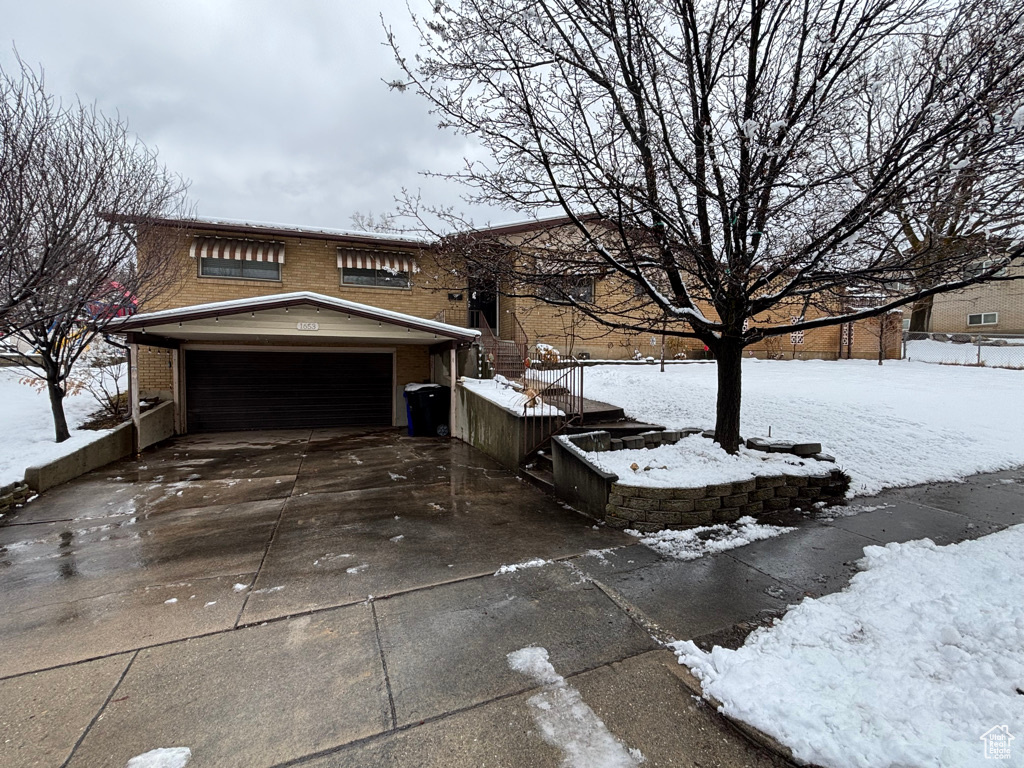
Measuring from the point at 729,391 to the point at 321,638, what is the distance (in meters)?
4.78

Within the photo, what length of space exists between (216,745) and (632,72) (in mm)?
5525

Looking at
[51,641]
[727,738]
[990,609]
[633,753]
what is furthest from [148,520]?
[990,609]

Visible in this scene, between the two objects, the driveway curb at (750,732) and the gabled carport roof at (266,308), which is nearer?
the driveway curb at (750,732)

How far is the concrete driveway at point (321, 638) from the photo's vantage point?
1.91 m

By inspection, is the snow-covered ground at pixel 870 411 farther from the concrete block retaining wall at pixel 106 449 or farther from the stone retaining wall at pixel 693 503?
the concrete block retaining wall at pixel 106 449

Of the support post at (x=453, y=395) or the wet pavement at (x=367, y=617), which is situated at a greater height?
the support post at (x=453, y=395)

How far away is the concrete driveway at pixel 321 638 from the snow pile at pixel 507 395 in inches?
64.9

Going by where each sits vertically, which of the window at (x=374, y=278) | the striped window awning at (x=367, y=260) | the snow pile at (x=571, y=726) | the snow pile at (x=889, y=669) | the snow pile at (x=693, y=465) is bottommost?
the snow pile at (x=571, y=726)

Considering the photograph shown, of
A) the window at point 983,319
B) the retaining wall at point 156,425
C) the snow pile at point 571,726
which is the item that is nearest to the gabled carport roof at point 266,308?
the retaining wall at point 156,425

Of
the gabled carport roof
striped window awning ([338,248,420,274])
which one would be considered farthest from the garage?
striped window awning ([338,248,420,274])

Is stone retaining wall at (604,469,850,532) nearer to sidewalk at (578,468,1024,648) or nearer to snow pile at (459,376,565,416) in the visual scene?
sidewalk at (578,468,1024,648)

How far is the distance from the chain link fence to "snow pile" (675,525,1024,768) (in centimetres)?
1651

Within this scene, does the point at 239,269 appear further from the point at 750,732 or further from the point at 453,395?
the point at 750,732

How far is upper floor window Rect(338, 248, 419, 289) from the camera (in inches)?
477
